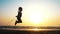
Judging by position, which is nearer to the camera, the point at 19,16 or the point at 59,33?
the point at 19,16

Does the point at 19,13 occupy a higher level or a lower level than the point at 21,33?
higher

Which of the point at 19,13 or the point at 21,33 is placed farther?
the point at 21,33

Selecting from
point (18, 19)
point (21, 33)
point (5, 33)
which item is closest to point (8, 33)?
point (5, 33)

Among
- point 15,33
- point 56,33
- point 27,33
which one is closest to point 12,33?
point 15,33

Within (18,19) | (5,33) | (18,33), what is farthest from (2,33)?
(18,19)

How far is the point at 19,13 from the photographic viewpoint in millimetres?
9070

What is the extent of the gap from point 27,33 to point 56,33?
7.26ft

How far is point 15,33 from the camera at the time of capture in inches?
502

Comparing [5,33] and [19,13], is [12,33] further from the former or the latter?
[19,13]

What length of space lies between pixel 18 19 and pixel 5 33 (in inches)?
144

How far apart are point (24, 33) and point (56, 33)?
8.00 feet

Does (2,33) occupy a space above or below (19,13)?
below

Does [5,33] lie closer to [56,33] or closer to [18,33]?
[18,33]

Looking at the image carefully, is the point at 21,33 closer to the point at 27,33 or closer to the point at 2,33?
the point at 27,33
